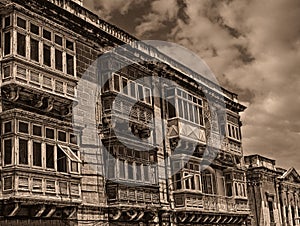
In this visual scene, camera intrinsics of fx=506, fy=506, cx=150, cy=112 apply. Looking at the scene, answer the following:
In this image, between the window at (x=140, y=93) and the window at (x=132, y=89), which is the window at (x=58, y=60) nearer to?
the window at (x=132, y=89)

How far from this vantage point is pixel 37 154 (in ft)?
67.6

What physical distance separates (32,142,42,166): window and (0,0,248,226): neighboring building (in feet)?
0.15

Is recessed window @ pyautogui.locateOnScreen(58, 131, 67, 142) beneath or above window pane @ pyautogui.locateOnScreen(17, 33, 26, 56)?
beneath

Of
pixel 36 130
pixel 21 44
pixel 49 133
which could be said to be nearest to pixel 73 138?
pixel 49 133

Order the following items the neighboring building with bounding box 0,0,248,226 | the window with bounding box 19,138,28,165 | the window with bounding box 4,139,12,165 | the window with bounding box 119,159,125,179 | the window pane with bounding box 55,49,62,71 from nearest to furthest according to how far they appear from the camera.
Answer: the window with bounding box 4,139,12,165
the window with bounding box 19,138,28,165
the neighboring building with bounding box 0,0,248,226
the window pane with bounding box 55,49,62,71
the window with bounding box 119,159,125,179

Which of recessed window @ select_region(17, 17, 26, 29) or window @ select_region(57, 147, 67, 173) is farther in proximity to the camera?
window @ select_region(57, 147, 67, 173)

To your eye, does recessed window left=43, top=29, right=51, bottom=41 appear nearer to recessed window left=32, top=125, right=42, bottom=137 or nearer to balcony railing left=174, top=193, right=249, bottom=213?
recessed window left=32, top=125, right=42, bottom=137

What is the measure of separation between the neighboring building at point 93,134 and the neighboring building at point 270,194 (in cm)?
705

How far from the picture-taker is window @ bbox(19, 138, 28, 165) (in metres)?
19.9

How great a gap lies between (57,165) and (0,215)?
11.2 feet

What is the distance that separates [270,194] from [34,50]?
28406mm

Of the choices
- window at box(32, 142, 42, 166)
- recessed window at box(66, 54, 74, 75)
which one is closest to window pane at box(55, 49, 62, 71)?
recessed window at box(66, 54, 74, 75)

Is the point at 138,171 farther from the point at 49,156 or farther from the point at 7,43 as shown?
the point at 7,43

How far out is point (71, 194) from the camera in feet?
70.5
